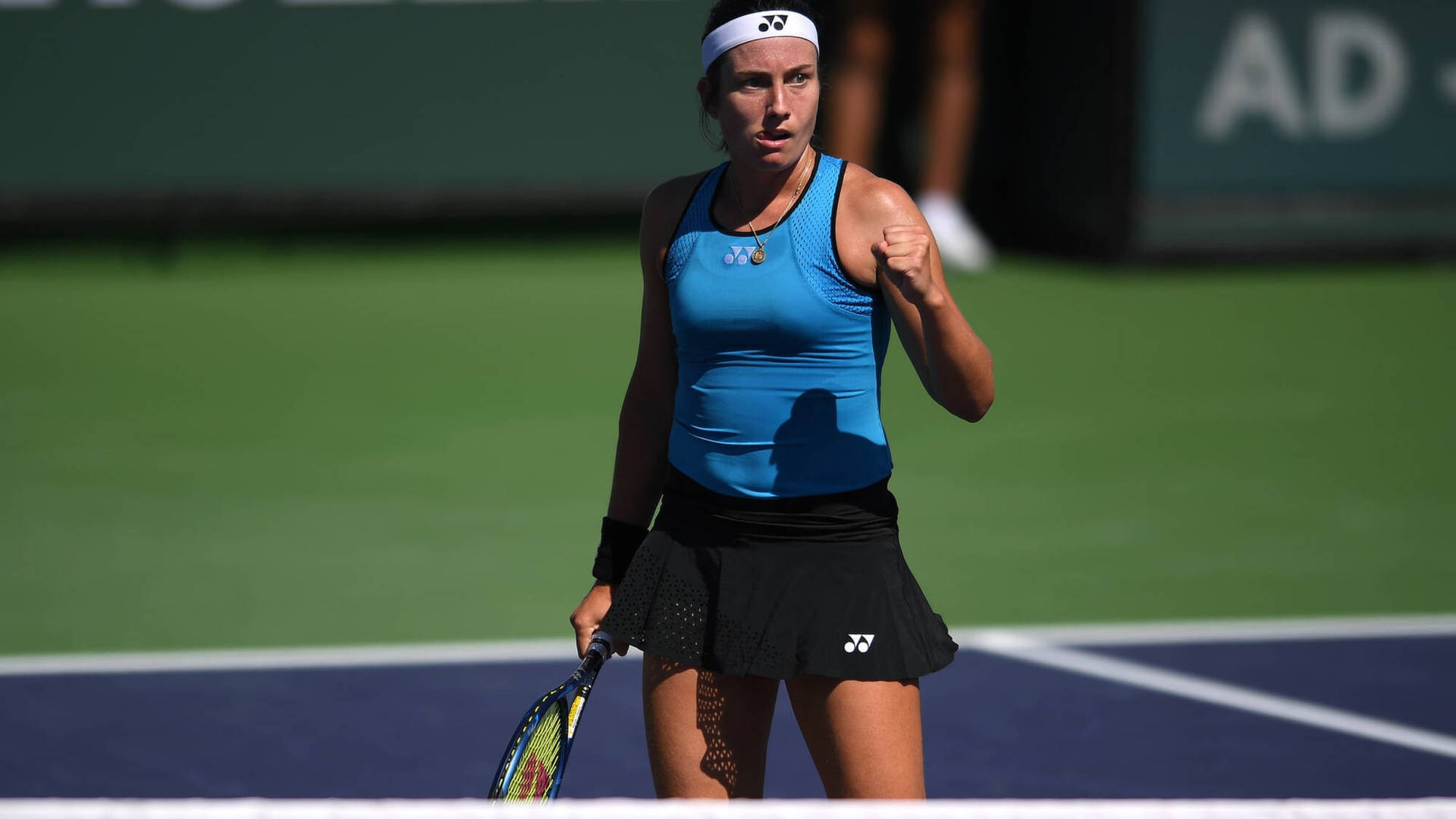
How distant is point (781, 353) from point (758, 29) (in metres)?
0.46

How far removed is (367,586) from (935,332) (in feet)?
11.5

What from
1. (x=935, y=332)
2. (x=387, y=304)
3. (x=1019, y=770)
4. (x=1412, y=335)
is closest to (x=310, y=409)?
(x=387, y=304)

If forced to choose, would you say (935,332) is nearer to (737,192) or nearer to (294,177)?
(737,192)

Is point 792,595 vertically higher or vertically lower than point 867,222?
lower

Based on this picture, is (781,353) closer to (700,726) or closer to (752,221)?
(752,221)

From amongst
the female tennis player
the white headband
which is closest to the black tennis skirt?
the female tennis player

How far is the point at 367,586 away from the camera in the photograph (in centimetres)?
570

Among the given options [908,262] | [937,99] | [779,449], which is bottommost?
[779,449]

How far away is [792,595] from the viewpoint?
2742 millimetres

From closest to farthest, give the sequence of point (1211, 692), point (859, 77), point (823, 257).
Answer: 1. point (823, 257)
2. point (1211, 692)
3. point (859, 77)

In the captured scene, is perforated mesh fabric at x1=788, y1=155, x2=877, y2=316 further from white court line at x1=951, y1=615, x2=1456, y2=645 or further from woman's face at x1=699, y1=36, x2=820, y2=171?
white court line at x1=951, y1=615, x2=1456, y2=645

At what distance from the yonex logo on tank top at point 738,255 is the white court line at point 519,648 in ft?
8.25

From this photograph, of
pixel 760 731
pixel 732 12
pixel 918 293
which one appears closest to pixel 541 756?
pixel 760 731

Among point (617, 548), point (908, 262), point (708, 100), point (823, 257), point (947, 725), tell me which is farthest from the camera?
point (947, 725)
